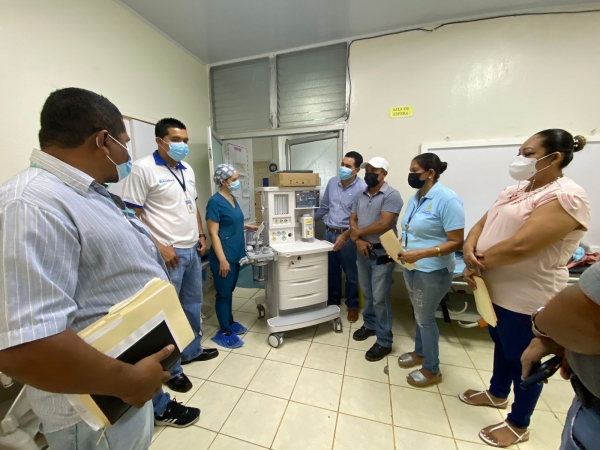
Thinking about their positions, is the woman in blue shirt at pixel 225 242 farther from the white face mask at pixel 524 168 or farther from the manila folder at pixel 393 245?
the white face mask at pixel 524 168

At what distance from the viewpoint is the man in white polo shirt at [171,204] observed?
5.32 feet

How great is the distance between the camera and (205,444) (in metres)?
1.34

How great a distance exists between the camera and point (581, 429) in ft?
1.95

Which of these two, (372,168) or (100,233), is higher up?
(372,168)

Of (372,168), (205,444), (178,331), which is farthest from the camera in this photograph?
(372,168)

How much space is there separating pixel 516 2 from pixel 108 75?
354 centimetres

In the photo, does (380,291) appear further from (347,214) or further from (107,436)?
(107,436)

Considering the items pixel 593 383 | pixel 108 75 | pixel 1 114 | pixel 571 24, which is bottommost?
pixel 593 383

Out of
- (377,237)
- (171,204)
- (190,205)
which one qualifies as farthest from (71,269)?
(377,237)

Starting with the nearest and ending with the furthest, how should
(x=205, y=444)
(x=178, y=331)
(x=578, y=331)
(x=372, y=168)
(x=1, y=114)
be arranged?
(x=578, y=331) < (x=178, y=331) < (x=205, y=444) < (x=1, y=114) < (x=372, y=168)

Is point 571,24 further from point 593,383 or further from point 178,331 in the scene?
point 178,331

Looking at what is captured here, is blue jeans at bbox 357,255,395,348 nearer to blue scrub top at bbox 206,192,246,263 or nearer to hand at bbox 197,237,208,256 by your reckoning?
blue scrub top at bbox 206,192,246,263

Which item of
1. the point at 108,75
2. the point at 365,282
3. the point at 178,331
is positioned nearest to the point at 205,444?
the point at 178,331

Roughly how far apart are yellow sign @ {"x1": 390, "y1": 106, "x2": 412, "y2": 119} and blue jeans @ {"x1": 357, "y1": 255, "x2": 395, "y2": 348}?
5.31 feet
